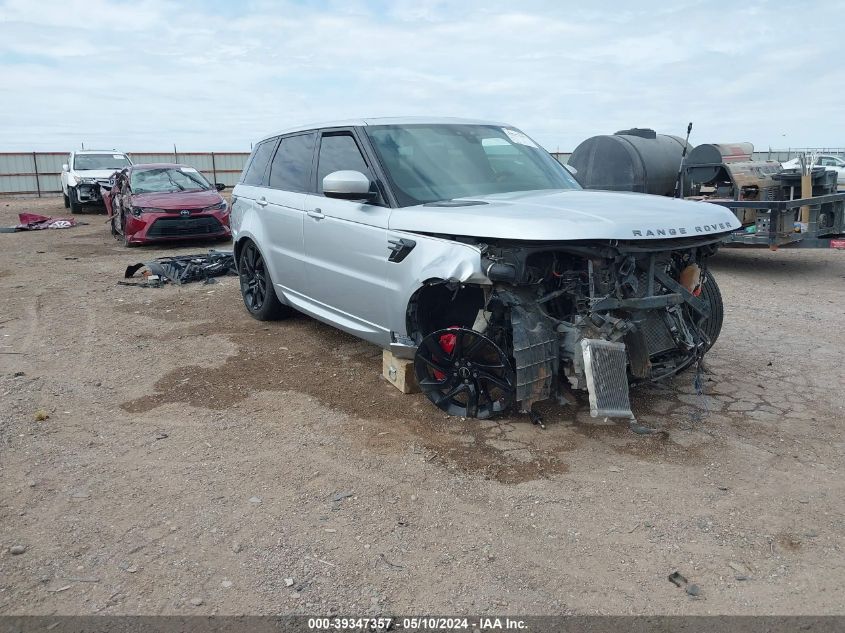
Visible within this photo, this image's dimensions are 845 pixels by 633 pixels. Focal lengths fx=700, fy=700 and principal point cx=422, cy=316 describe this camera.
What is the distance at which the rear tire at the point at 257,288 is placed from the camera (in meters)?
6.82

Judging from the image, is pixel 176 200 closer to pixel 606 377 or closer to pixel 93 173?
pixel 93 173

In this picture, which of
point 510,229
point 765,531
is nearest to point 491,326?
point 510,229

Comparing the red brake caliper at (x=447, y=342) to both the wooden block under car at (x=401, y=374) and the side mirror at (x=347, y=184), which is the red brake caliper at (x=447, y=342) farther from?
the side mirror at (x=347, y=184)

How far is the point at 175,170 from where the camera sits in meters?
14.3

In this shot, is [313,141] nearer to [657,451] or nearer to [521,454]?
[521,454]

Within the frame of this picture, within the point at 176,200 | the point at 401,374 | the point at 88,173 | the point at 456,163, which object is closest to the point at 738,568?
the point at 401,374

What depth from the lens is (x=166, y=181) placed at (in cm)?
1382

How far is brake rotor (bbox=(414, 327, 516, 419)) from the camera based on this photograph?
4238 mm

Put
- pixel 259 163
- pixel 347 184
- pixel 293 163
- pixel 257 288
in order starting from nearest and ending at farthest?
1. pixel 347 184
2. pixel 293 163
3. pixel 259 163
4. pixel 257 288

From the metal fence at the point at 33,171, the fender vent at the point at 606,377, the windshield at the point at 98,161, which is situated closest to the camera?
the fender vent at the point at 606,377

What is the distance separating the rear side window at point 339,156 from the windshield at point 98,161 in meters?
17.6

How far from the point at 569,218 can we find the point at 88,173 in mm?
20002

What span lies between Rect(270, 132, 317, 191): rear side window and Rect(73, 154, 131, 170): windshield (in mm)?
16662

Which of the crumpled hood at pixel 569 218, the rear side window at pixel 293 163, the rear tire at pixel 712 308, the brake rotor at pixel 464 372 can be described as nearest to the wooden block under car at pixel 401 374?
the brake rotor at pixel 464 372
